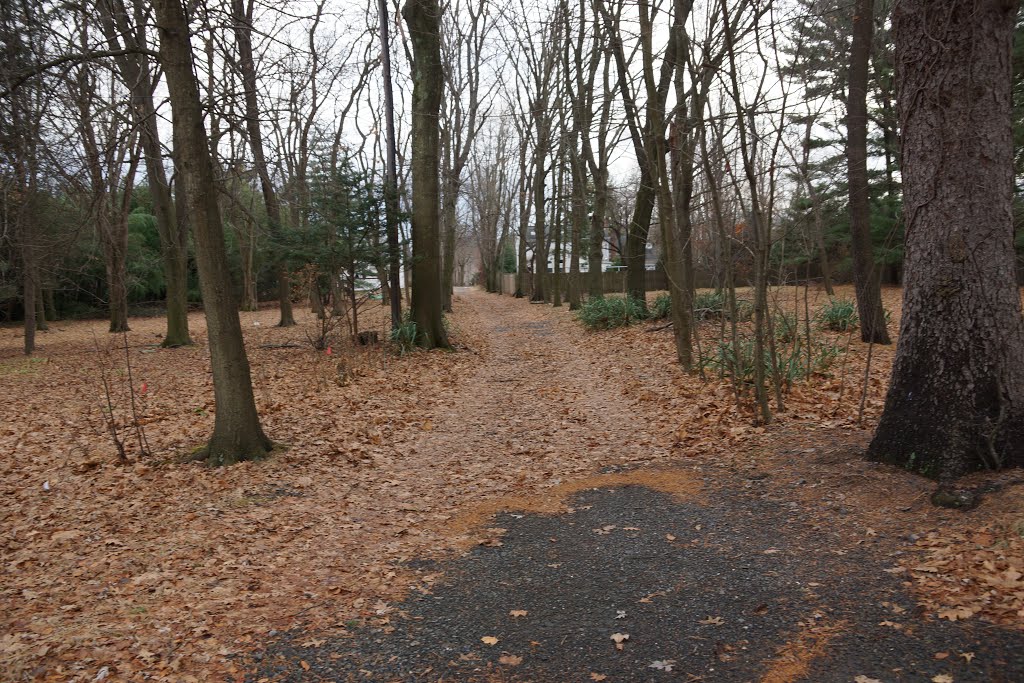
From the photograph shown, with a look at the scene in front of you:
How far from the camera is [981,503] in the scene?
4.28m

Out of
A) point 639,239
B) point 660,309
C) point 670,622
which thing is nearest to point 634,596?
point 670,622

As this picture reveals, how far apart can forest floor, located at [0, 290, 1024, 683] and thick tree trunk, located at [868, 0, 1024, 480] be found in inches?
15.0

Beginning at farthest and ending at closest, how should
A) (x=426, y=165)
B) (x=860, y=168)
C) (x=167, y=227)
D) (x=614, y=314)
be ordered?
1. (x=614, y=314)
2. (x=167, y=227)
3. (x=426, y=165)
4. (x=860, y=168)

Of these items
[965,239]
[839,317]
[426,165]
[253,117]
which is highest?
[426,165]

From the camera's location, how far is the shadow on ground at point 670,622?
10.4 feet

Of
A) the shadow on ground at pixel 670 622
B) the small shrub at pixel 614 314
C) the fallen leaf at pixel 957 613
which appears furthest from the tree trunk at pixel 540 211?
the fallen leaf at pixel 957 613

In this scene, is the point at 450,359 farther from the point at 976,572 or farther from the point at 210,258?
the point at 976,572

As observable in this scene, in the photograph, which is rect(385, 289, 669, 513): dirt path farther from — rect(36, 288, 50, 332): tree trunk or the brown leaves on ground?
rect(36, 288, 50, 332): tree trunk

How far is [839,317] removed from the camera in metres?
14.4

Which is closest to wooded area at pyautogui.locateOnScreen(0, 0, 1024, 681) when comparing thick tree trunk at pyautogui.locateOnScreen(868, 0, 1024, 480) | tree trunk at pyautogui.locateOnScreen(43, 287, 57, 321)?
thick tree trunk at pyautogui.locateOnScreen(868, 0, 1024, 480)

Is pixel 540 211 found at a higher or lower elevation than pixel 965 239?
higher

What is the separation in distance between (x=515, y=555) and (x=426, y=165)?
11448 millimetres

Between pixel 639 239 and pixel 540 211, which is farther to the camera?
pixel 540 211

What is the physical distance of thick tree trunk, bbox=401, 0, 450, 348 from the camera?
1426 centimetres
